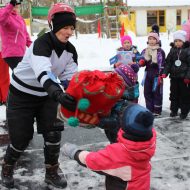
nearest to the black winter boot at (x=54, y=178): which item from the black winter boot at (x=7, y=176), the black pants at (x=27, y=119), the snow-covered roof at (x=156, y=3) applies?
the black pants at (x=27, y=119)

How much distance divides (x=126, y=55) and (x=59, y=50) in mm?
2989

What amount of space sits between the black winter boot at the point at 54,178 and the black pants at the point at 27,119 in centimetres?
20

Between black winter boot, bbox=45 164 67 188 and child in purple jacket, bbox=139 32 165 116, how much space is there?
114 inches

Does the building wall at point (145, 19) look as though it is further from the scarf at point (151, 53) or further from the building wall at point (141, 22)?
the scarf at point (151, 53)

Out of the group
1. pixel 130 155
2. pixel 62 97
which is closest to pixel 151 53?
pixel 62 97

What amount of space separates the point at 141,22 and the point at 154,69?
3026 centimetres

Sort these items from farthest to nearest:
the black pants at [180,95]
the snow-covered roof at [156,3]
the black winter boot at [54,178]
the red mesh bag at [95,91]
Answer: the snow-covered roof at [156,3] < the black pants at [180,95] < the black winter boot at [54,178] < the red mesh bag at [95,91]

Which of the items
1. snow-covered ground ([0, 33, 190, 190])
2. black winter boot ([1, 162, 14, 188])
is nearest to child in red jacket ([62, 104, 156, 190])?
snow-covered ground ([0, 33, 190, 190])

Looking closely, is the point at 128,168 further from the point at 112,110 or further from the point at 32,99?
the point at 32,99

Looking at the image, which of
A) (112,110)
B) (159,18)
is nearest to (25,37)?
(112,110)

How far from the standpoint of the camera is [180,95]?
19.8 feet

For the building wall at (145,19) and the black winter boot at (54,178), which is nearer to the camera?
the black winter boot at (54,178)

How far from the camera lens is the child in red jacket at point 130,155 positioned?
2281 millimetres

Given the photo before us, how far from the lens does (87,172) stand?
388cm
